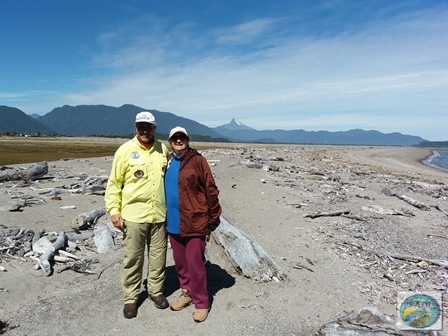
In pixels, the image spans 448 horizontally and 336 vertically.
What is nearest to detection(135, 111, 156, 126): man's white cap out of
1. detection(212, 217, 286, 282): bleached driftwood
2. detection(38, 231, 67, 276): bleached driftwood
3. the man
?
the man

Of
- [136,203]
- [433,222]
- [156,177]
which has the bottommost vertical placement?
[433,222]

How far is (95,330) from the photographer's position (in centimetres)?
499

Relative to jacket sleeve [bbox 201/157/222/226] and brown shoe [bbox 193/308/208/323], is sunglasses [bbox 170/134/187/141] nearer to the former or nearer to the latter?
jacket sleeve [bbox 201/157/222/226]

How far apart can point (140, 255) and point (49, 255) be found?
3.09 meters

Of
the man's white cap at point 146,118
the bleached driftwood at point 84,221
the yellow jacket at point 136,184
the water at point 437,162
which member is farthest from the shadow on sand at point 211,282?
the water at point 437,162

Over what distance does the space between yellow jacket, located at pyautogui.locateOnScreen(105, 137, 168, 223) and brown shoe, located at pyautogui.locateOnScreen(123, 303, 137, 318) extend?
1.43 m

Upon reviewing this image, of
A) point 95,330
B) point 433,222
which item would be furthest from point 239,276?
point 433,222

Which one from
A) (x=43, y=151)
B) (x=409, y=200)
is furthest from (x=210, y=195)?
(x=43, y=151)

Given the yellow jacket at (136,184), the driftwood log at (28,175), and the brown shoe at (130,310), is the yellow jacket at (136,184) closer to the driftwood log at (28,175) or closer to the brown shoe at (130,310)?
the brown shoe at (130,310)

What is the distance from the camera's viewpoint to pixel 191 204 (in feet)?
16.2

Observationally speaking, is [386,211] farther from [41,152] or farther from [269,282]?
[41,152]

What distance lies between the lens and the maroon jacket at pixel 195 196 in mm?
4910

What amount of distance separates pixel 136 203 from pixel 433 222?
11.6m

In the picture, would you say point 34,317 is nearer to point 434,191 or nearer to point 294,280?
point 294,280
